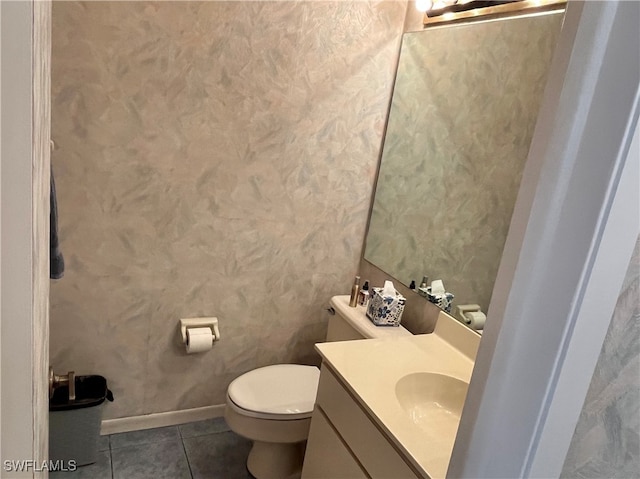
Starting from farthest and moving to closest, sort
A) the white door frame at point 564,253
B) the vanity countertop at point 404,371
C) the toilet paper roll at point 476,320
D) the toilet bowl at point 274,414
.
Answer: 1. the toilet bowl at point 274,414
2. the toilet paper roll at point 476,320
3. the vanity countertop at point 404,371
4. the white door frame at point 564,253

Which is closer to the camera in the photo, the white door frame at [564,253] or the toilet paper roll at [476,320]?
the white door frame at [564,253]

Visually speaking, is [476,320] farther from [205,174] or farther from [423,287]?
[205,174]

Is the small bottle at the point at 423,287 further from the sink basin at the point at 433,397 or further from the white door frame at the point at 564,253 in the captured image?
the white door frame at the point at 564,253

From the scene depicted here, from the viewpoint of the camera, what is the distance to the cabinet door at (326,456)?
1.37 m

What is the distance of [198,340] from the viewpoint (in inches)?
80.6

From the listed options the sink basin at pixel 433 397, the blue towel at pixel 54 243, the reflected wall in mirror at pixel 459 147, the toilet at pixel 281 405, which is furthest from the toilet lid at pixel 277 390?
the blue towel at pixel 54 243

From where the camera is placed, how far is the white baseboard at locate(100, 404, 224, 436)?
6.95 ft

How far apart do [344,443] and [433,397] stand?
34 cm

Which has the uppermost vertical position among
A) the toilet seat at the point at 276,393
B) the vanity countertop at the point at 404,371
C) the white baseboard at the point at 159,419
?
A: the vanity countertop at the point at 404,371

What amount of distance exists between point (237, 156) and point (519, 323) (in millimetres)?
1525

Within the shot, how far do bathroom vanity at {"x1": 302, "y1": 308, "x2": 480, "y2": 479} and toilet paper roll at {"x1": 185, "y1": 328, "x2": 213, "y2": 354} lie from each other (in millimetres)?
686

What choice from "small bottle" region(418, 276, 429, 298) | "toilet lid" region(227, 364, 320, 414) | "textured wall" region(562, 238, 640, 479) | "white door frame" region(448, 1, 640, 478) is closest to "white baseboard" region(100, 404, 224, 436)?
"toilet lid" region(227, 364, 320, 414)

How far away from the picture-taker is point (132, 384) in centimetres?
210

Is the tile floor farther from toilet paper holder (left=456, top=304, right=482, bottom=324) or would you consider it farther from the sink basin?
toilet paper holder (left=456, top=304, right=482, bottom=324)
